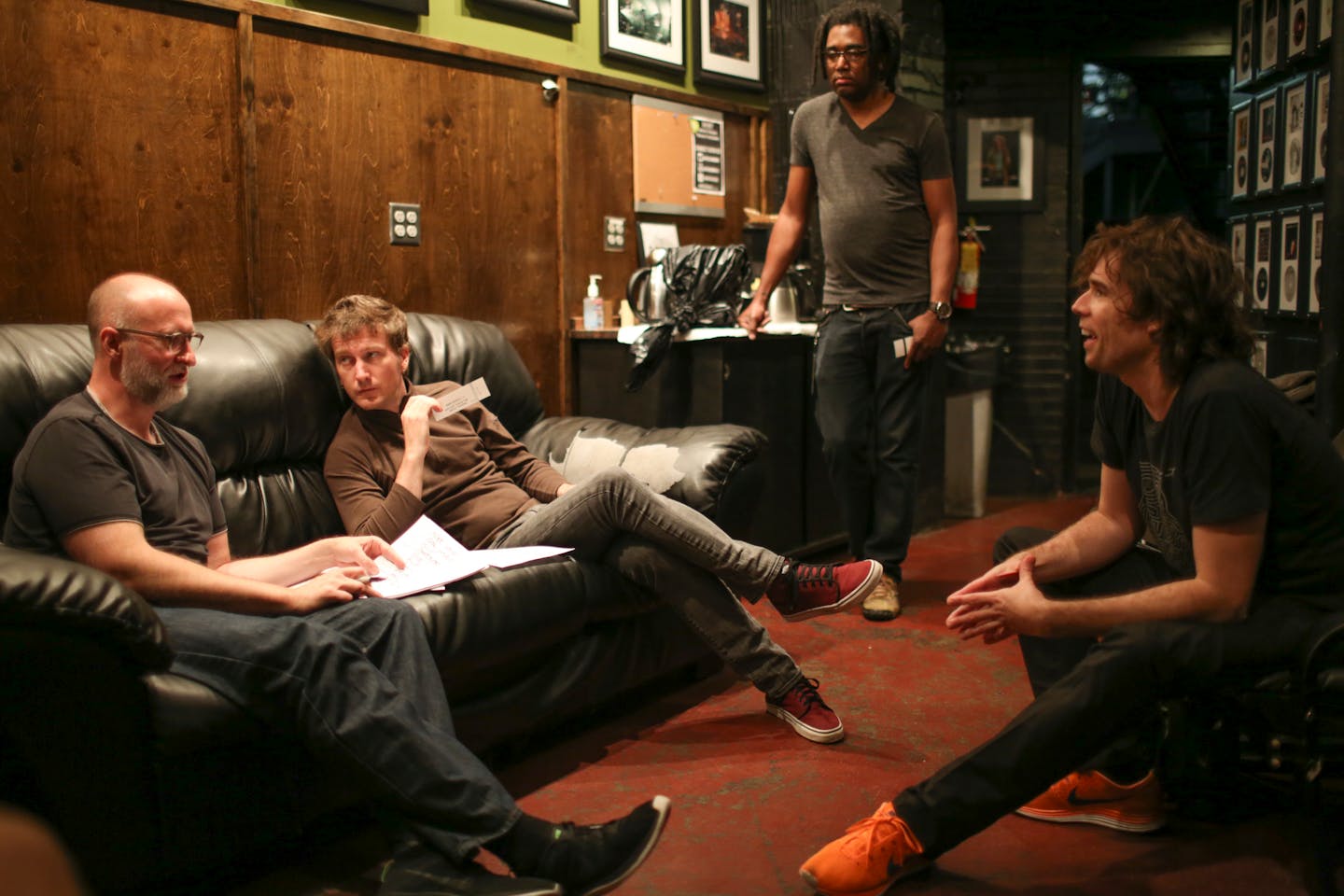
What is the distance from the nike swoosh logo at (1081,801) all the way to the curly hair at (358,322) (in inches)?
68.0

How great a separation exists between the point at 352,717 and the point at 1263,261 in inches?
143

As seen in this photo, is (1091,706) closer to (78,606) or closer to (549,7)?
(78,606)

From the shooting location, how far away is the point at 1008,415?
5738 mm

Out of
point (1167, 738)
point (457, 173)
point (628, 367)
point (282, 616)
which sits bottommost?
point (1167, 738)

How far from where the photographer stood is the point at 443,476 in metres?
2.77

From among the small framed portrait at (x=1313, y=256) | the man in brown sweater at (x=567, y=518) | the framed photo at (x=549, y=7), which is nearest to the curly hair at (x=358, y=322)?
the man in brown sweater at (x=567, y=518)

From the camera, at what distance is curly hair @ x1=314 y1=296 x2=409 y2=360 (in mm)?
2664

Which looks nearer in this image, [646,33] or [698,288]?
[698,288]

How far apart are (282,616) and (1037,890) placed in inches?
50.8

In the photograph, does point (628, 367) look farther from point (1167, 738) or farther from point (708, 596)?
point (1167, 738)

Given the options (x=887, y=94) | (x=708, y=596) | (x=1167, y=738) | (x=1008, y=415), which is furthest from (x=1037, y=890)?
(x=1008, y=415)

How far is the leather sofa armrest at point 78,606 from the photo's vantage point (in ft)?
4.91

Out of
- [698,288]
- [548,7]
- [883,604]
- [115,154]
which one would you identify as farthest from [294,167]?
[883,604]

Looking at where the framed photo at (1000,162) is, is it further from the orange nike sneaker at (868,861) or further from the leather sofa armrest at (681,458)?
the orange nike sneaker at (868,861)
